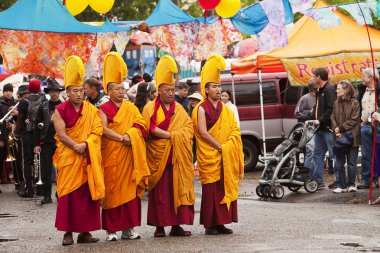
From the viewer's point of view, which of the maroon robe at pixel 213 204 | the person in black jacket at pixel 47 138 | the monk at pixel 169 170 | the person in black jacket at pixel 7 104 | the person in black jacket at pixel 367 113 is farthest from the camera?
the person in black jacket at pixel 7 104

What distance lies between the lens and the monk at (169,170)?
10.9 meters

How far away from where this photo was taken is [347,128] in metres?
14.9

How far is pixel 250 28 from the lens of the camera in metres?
16.2

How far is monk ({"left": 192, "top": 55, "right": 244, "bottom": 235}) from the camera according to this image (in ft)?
36.2

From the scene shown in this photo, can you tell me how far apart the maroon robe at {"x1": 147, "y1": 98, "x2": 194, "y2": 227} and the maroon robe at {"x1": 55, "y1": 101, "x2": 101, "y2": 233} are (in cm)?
67

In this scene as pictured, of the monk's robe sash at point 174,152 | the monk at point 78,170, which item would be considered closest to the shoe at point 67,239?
the monk at point 78,170

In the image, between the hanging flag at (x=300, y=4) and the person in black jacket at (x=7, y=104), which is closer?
the hanging flag at (x=300, y=4)

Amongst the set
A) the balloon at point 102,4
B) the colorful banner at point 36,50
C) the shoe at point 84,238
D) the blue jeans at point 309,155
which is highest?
the balloon at point 102,4

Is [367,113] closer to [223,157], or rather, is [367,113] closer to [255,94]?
[223,157]

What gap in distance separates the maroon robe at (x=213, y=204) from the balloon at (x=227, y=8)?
462cm

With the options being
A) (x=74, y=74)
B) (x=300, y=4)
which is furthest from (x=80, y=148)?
(x=300, y=4)

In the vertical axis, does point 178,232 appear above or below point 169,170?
below

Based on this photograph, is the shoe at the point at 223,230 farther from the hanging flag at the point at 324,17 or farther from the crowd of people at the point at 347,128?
the hanging flag at the point at 324,17

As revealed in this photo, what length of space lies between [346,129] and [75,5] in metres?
4.84
